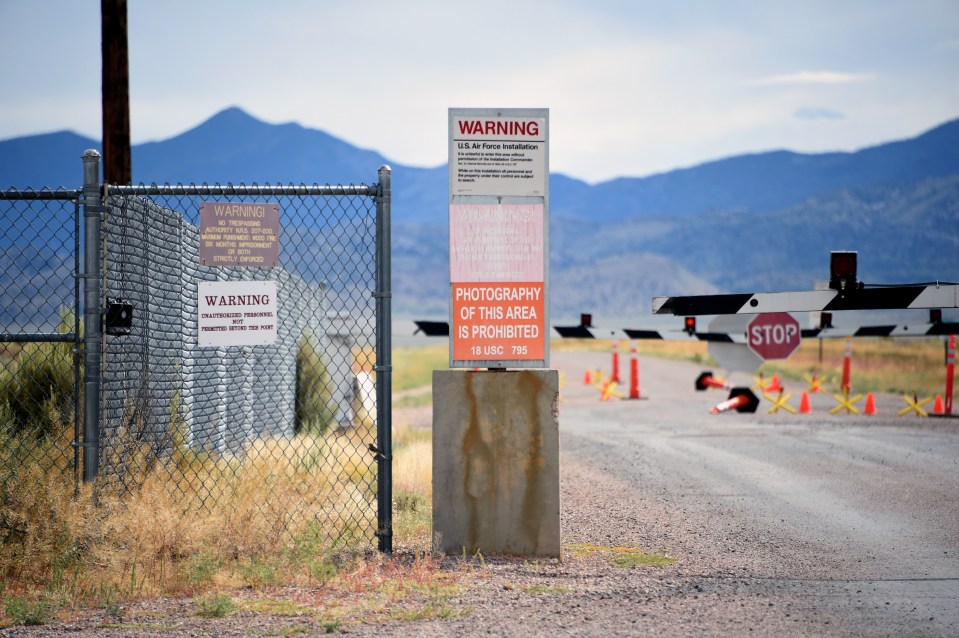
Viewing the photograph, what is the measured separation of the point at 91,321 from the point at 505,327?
3.06 metres

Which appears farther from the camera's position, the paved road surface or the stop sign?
the stop sign

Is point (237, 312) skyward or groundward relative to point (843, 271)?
groundward

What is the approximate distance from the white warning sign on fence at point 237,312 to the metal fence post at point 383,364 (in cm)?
86

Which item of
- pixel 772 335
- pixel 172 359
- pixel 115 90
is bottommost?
pixel 172 359

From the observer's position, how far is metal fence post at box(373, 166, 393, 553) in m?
7.82


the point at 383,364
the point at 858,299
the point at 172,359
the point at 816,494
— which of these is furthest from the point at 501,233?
the point at 816,494

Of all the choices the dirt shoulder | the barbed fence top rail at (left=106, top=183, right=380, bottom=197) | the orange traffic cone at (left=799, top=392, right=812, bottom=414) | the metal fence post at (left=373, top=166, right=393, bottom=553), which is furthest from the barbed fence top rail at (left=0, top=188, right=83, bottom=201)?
the orange traffic cone at (left=799, top=392, right=812, bottom=414)

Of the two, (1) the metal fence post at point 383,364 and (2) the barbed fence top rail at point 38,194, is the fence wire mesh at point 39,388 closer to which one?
(2) the barbed fence top rail at point 38,194

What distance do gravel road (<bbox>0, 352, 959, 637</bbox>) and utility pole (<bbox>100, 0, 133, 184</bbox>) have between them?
5641mm

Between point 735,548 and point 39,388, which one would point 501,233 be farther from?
point 39,388

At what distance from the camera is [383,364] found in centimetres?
785

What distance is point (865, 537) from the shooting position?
8.95m

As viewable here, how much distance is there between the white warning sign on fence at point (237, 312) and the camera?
8070 mm

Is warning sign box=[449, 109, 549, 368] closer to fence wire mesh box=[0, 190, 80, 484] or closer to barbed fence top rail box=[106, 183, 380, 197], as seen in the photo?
barbed fence top rail box=[106, 183, 380, 197]
